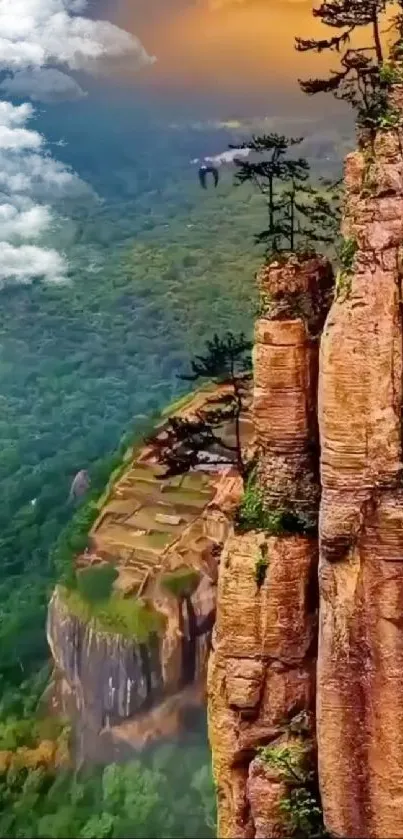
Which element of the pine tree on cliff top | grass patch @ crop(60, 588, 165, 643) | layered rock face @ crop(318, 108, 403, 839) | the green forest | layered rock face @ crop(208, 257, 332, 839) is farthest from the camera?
the green forest

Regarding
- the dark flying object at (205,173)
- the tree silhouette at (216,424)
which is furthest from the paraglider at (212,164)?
the tree silhouette at (216,424)

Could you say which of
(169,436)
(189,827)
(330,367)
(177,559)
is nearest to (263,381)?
(330,367)

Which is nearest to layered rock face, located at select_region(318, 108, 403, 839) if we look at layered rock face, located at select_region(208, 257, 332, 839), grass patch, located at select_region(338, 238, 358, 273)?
grass patch, located at select_region(338, 238, 358, 273)

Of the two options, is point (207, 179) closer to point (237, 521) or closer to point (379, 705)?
point (237, 521)

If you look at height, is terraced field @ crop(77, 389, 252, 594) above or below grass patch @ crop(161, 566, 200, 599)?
above

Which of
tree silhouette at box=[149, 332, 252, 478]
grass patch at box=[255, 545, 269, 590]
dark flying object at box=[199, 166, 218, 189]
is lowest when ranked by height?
grass patch at box=[255, 545, 269, 590]

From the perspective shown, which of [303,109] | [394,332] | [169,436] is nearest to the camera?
[394,332]

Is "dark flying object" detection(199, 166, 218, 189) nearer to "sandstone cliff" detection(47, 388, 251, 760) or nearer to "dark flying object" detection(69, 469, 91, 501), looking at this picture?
"sandstone cliff" detection(47, 388, 251, 760)

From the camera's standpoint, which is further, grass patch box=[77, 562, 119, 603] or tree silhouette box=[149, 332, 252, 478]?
grass patch box=[77, 562, 119, 603]
